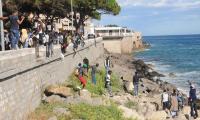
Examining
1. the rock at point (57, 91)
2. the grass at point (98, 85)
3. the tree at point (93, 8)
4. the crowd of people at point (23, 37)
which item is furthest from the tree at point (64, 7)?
the rock at point (57, 91)

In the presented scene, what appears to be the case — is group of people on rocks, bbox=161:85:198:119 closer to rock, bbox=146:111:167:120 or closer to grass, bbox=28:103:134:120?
rock, bbox=146:111:167:120

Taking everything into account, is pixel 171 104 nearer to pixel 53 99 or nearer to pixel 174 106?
pixel 174 106

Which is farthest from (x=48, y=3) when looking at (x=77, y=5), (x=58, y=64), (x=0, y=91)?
(x=0, y=91)

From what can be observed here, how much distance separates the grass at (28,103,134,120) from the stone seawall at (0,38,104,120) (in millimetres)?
358

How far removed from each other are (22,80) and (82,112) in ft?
11.0

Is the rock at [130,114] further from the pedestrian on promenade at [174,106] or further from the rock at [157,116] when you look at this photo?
the pedestrian on promenade at [174,106]

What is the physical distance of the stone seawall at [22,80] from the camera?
1741 cm

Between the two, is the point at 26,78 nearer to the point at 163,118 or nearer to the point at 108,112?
the point at 108,112

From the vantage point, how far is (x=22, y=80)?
770 inches

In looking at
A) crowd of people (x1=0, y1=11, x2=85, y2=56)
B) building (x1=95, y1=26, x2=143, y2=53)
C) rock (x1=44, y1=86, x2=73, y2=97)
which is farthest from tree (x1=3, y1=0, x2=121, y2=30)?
building (x1=95, y1=26, x2=143, y2=53)

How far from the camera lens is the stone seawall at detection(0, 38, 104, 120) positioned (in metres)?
17.4

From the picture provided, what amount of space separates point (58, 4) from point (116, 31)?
60.2 m

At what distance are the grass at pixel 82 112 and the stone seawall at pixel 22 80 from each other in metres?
0.36

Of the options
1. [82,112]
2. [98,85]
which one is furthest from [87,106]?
[98,85]
